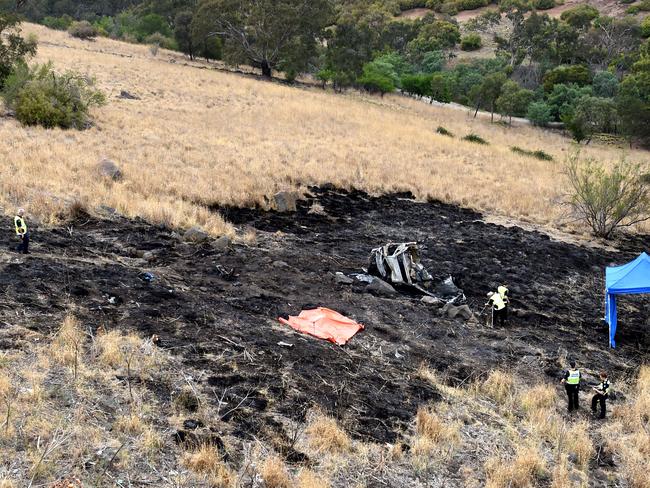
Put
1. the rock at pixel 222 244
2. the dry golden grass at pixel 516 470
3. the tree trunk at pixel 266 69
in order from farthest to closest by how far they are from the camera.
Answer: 1. the tree trunk at pixel 266 69
2. the rock at pixel 222 244
3. the dry golden grass at pixel 516 470

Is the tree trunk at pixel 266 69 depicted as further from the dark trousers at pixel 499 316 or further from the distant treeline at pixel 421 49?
the dark trousers at pixel 499 316

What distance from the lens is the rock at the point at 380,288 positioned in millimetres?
11062

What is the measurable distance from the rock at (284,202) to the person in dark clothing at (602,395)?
10.3 meters

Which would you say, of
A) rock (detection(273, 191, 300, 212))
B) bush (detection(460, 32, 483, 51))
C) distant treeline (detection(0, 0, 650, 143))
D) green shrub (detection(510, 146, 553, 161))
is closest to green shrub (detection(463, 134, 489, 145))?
green shrub (detection(510, 146, 553, 161))

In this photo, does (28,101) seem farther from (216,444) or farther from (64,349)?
(216,444)

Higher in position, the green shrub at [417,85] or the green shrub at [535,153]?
the green shrub at [417,85]

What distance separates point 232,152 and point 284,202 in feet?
17.0

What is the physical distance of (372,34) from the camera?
4700 centimetres

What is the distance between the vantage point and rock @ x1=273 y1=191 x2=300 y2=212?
16062 mm

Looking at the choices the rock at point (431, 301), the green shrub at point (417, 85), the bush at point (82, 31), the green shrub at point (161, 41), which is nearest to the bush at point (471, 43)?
the green shrub at point (417, 85)

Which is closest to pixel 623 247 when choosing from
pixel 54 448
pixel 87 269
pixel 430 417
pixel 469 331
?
pixel 469 331

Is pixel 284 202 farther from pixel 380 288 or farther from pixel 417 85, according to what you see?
pixel 417 85

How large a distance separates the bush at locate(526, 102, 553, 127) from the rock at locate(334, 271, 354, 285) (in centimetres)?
3935

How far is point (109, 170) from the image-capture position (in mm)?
14977
